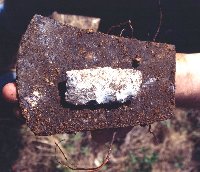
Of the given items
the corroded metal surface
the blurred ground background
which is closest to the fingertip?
the corroded metal surface

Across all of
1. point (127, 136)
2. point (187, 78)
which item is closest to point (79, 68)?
point (187, 78)

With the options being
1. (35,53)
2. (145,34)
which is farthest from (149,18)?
(35,53)

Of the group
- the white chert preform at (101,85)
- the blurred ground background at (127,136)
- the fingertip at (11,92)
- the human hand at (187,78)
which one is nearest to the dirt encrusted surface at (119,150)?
the blurred ground background at (127,136)

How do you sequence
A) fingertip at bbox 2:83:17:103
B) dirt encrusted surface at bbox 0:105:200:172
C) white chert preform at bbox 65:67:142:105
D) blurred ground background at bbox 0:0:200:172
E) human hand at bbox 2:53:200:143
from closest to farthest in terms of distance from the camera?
white chert preform at bbox 65:67:142:105 < fingertip at bbox 2:83:17:103 < human hand at bbox 2:53:200:143 < blurred ground background at bbox 0:0:200:172 < dirt encrusted surface at bbox 0:105:200:172

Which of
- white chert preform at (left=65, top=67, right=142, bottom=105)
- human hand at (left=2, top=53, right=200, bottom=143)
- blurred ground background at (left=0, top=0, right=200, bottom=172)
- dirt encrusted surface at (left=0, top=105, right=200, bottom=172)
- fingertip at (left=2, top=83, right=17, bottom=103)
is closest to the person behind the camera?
white chert preform at (left=65, top=67, right=142, bottom=105)

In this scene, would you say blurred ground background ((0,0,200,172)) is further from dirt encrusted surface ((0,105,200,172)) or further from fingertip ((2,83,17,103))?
fingertip ((2,83,17,103))

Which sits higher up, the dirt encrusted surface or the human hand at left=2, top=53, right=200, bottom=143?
the human hand at left=2, top=53, right=200, bottom=143

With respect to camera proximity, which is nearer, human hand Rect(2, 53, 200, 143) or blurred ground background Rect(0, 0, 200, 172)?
human hand Rect(2, 53, 200, 143)
